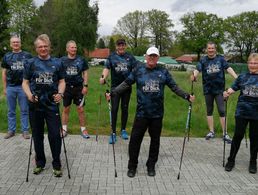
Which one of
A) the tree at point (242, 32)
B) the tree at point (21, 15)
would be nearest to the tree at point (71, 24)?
the tree at point (21, 15)

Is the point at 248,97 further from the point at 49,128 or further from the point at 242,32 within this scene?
the point at 242,32

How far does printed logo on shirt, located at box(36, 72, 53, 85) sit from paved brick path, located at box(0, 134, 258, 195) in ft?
4.98

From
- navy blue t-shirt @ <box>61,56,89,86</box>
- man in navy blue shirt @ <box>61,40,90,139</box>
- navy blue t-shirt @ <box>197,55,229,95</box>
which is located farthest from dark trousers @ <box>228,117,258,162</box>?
navy blue t-shirt @ <box>61,56,89,86</box>

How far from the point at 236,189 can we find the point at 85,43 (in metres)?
54.2

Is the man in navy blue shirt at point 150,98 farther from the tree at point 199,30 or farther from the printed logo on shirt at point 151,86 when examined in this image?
the tree at point 199,30

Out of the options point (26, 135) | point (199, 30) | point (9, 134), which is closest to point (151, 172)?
point (26, 135)

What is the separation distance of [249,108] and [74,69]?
12.6 ft

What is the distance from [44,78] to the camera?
19.3 feet

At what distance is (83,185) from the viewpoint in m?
5.73

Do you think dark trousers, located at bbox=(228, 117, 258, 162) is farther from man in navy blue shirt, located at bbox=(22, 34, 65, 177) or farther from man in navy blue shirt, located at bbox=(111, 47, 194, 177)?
man in navy blue shirt, located at bbox=(22, 34, 65, 177)

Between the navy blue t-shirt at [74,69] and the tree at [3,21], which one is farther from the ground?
the tree at [3,21]

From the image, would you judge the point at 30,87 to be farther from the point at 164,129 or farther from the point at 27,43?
the point at 27,43

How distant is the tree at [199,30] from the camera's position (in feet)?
282

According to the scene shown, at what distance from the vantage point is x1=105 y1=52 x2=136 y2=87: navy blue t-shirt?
816 centimetres
